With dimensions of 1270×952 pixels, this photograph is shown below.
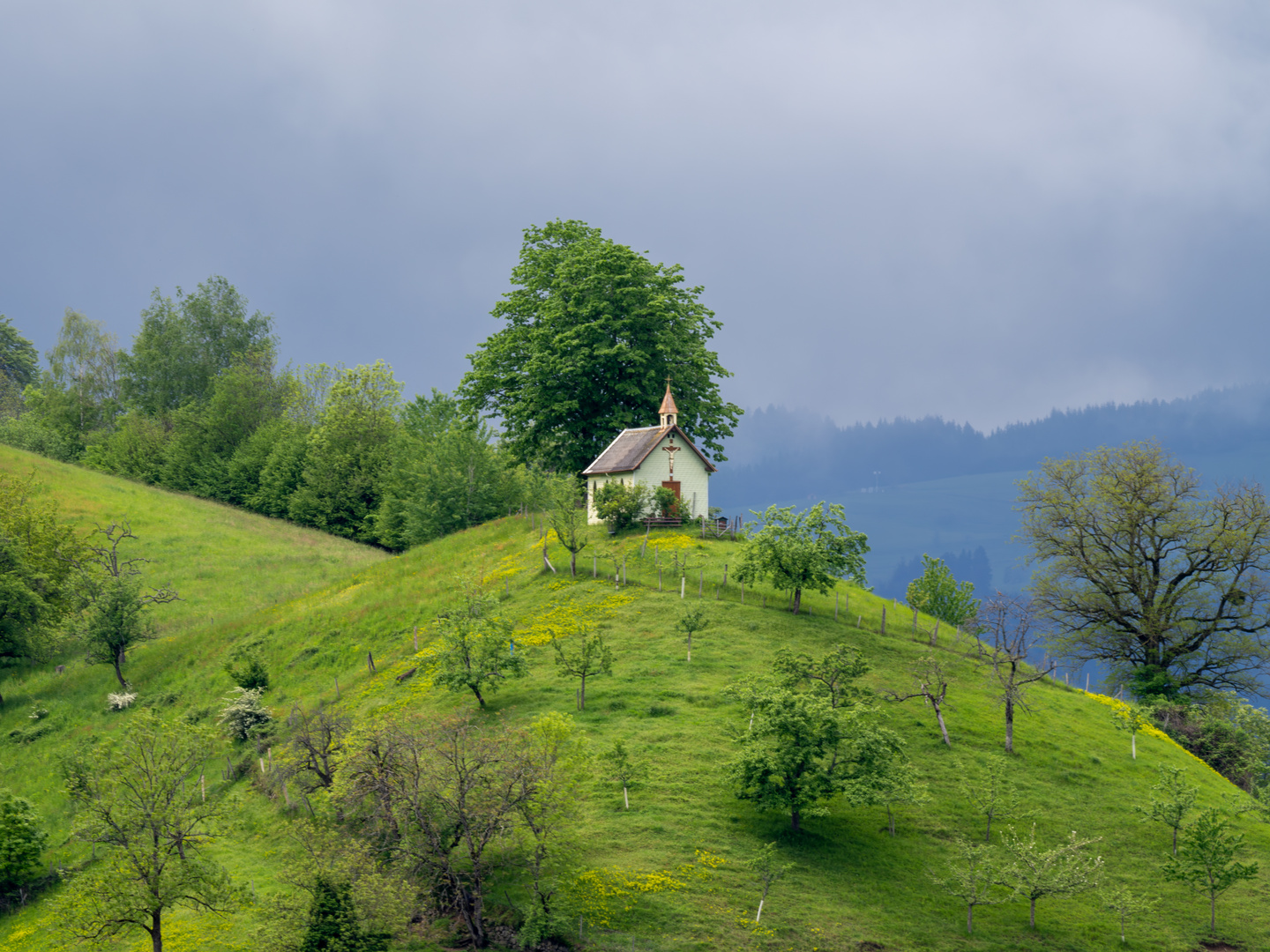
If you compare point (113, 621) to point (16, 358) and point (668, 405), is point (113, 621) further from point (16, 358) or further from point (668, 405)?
point (16, 358)

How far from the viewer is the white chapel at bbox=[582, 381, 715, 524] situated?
5791cm

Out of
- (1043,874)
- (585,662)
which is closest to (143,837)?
(585,662)

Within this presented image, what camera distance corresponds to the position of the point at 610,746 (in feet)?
105

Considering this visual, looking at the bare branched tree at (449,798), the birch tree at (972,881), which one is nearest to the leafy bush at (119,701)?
the bare branched tree at (449,798)

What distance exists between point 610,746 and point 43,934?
20451 mm

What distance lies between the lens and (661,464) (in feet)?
192

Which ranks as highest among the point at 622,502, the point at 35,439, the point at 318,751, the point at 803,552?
the point at 35,439

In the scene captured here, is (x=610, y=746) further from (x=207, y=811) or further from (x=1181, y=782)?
(x=1181, y=782)

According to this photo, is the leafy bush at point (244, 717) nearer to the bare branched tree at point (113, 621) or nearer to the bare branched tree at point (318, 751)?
the bare branched tree at point (318, 751)

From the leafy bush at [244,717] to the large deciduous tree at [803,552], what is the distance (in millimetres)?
25347

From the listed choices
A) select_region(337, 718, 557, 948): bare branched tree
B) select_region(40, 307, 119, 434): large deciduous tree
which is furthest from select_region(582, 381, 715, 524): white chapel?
select_region(40, 307, 119, 434): large deciduous tree

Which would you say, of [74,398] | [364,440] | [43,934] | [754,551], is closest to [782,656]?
[754,551]

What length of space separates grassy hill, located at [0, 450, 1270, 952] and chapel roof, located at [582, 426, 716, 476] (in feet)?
17.7

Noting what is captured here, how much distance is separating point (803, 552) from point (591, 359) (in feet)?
83.3
